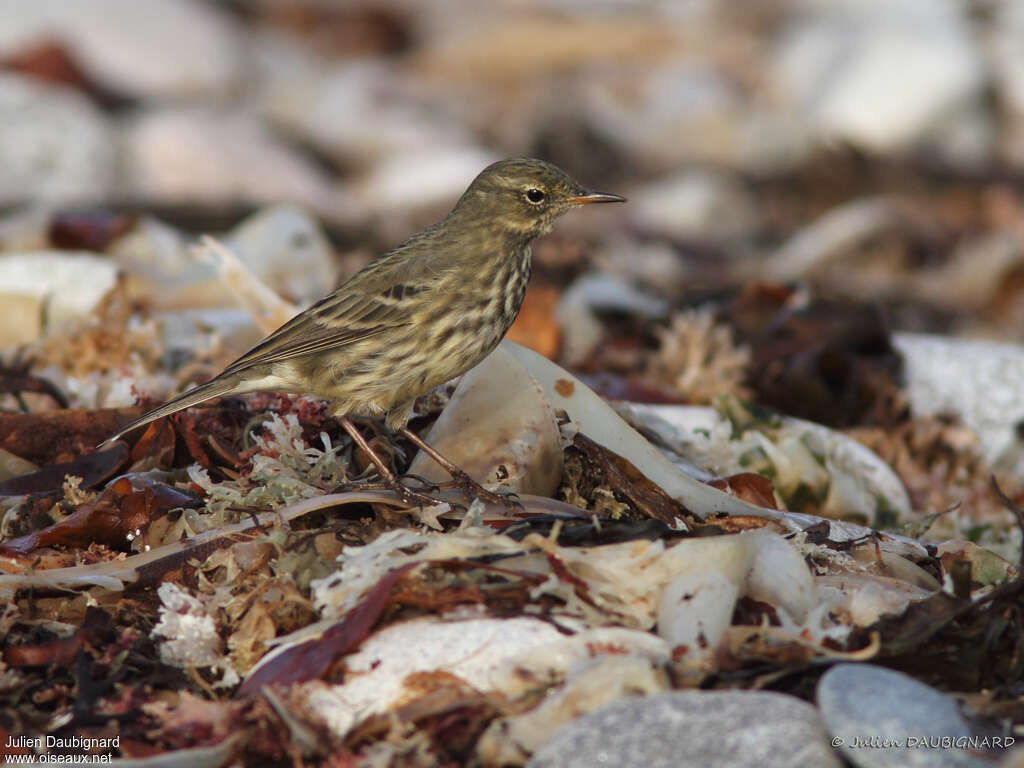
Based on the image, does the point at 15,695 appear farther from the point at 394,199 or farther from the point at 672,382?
the point at 394,199

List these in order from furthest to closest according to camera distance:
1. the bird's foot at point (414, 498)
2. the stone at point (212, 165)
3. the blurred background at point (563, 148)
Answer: the stone at point (212, 165) → the blurred background at point (563, 148) → the bird's foot at point (414, 498)

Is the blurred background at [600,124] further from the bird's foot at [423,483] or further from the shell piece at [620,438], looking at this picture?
the bird's foot at [423,483]

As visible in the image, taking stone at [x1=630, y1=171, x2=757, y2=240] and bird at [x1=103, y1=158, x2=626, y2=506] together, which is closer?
bird at [x1=103, y1=158, x2=626, y2=506]

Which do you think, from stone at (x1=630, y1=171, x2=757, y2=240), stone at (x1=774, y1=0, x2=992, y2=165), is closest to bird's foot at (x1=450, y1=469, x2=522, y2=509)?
stone at (x1=630, y1=171, x2=757, y2=240)

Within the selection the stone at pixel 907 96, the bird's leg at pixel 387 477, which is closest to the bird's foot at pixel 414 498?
the bird's leg at pixel 387 477

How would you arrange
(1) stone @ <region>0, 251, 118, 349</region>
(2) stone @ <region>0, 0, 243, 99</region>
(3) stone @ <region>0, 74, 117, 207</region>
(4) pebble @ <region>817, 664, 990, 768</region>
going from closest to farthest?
(4) pebble @ <region>817, 664, 990, 768</region> < (1) stone @ <region>0, 251, 118, 349</region> < (3) stone @ <region>0, 74, 117, 207</region> < (2) stone @ <region>0, 0, 243, 99</region>

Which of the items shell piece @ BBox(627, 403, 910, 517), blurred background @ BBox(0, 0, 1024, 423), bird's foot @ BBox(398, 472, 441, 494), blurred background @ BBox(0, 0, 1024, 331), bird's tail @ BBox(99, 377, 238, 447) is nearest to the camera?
bird's foot @ BBox(398, 472, 441, 494)

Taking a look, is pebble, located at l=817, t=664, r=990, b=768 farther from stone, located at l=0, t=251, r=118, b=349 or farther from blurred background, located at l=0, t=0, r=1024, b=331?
blurred background, located at l=0, t=0, r=1024, b=331
